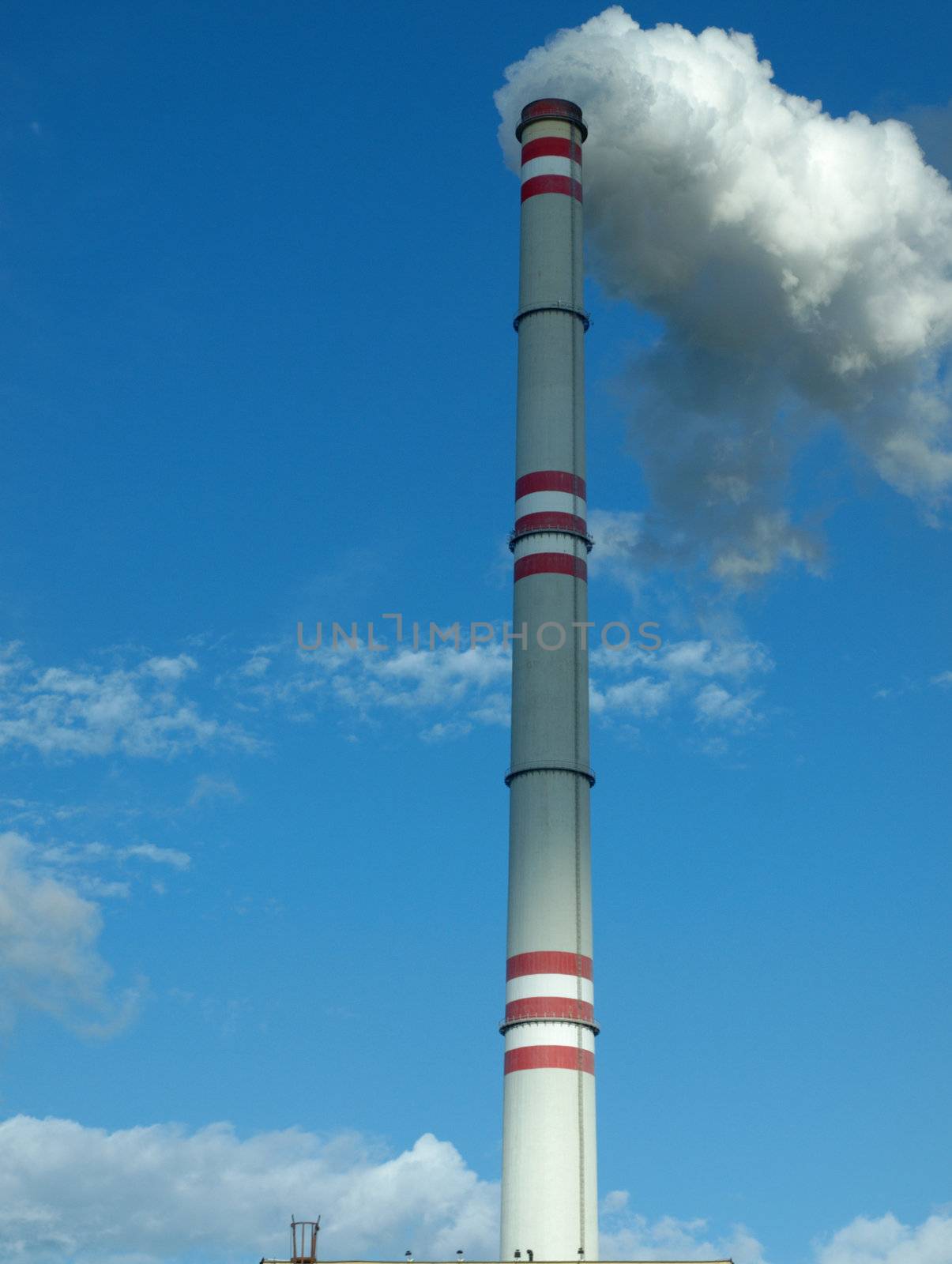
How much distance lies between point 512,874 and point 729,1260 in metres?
14.9

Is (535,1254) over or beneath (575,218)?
beneath

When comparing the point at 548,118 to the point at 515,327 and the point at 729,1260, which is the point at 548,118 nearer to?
the point at 515,327

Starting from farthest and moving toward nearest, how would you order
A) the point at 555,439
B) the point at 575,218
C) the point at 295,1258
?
the point at 575,218, the point at 555,439, the point at 295,1258

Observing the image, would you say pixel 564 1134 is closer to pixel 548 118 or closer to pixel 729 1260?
pixel 729 1260

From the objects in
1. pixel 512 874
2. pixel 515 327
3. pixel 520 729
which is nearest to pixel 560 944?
pixel 512 874

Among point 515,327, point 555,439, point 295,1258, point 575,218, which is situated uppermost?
point 575,218

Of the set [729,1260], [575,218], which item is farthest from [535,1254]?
[575,218]

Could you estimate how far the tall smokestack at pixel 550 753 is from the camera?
56.6 m

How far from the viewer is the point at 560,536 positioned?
209 feet

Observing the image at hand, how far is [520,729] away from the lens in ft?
203

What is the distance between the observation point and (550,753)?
61062 mm

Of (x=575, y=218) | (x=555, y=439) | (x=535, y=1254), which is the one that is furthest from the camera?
(x=575, y=218)

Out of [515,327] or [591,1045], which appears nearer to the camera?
[591,1045]

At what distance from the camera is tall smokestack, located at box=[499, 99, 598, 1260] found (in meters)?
56.6
